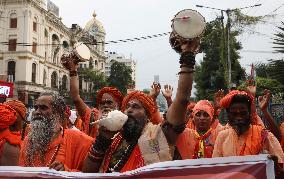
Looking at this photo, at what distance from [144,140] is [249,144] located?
84 centimetres

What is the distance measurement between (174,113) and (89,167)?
658 millimetres

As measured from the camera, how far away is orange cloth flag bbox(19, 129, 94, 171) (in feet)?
10.1

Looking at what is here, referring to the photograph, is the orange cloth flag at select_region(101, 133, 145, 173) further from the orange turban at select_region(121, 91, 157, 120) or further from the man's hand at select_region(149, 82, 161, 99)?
the man's hand at select_region(149, 82, 161, 99)

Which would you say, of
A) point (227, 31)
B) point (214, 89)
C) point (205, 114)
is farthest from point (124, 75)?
point (205, 114)

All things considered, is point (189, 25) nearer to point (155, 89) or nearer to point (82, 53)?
point (82, 53)

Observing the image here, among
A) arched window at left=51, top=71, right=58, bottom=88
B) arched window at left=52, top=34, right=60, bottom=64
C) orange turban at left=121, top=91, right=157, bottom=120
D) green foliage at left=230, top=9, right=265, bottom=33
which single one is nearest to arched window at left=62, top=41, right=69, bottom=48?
arched window at left=52, top=34, right=60, bottom=64

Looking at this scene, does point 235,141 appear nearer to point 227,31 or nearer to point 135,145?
point 135,145

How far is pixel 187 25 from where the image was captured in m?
2.61

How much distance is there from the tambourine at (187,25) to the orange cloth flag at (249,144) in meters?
0.92

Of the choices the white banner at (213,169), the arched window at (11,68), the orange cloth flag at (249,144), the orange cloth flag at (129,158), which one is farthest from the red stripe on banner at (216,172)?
the arched window at (11,68)

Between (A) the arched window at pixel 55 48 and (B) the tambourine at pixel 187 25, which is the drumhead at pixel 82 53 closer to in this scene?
(B) the tambourine at pixel 187 25

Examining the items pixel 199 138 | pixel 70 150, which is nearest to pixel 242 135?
pixel 199 138

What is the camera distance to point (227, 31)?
2294cm

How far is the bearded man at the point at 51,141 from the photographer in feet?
10.2
